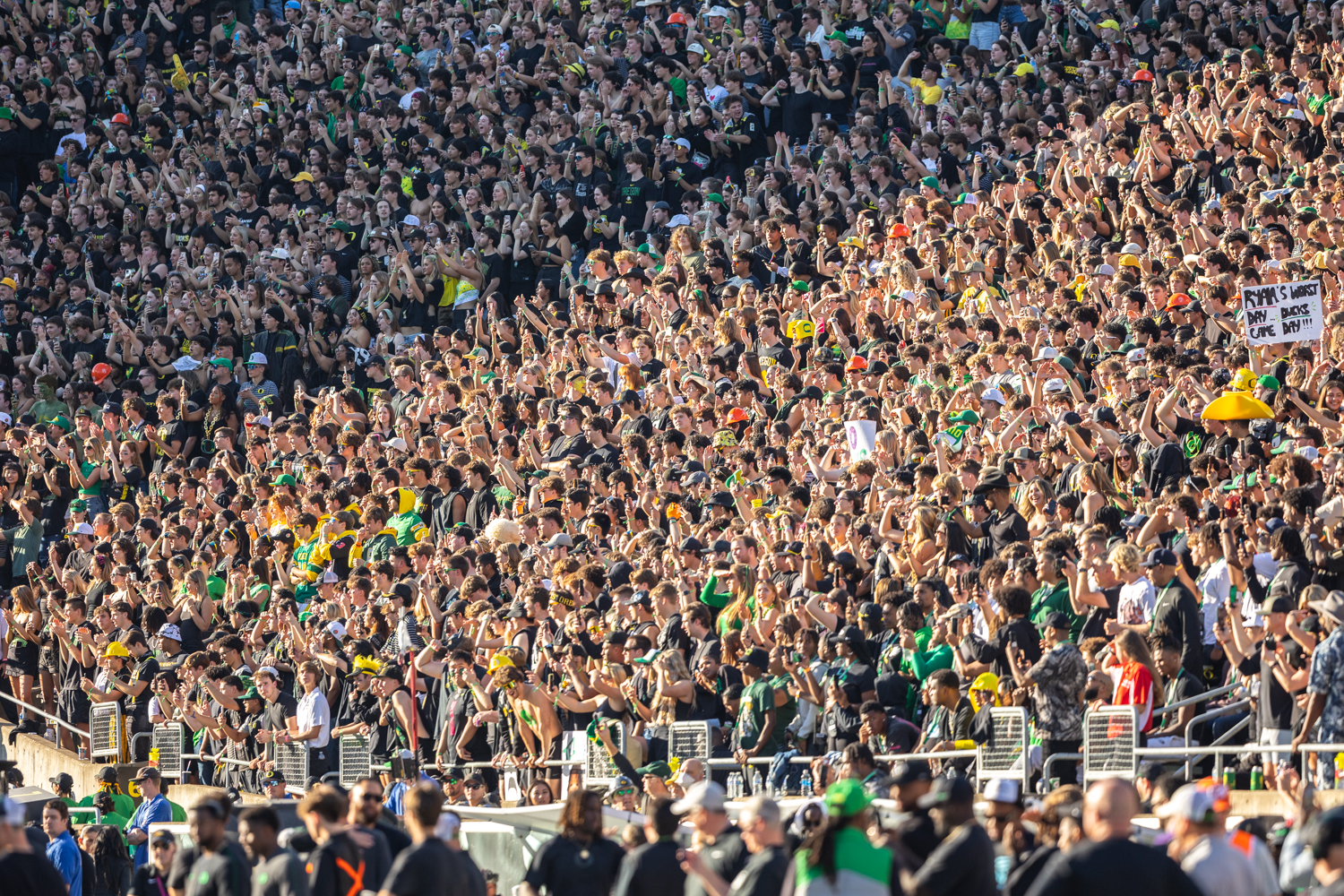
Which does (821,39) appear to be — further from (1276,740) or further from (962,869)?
(962,869)

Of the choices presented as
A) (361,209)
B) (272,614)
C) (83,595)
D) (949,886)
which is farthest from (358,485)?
(949,886)

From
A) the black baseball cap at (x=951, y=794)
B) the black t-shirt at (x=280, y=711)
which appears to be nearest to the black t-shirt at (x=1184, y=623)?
the black baseball cap at (x=951, y=794)

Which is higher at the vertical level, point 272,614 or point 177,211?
point 177,211

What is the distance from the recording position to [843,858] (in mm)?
7977

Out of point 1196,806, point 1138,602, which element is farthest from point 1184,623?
point 1196,806

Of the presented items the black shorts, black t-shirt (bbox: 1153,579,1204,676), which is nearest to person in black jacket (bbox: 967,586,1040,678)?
black t-shirt (bbox: 1153,579,1204,676)

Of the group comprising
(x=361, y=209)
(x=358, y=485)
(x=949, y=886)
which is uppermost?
(x=361, y=209)

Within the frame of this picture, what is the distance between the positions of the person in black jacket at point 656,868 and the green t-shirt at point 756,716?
→ 427 cm

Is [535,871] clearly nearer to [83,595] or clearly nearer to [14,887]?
[14,887]

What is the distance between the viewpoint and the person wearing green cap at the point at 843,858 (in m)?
7.93

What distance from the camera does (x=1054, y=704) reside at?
1208 centimetres

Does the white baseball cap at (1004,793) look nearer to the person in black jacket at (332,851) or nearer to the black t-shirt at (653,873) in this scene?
the black t-shirt at (653,873)

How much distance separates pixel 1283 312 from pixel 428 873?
8.00 metres

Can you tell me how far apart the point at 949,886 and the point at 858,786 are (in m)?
0.60
